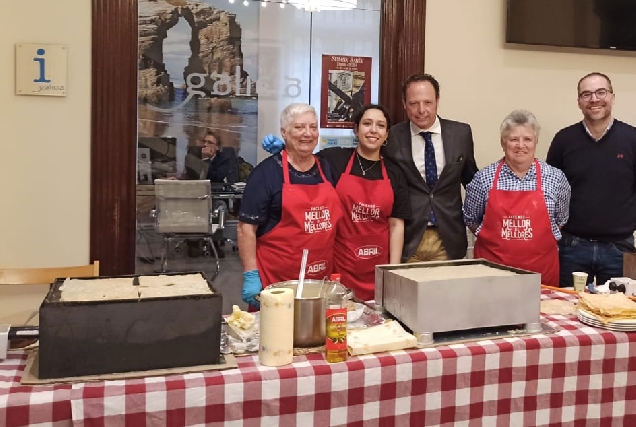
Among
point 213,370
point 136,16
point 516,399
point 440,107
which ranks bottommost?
point 516,399

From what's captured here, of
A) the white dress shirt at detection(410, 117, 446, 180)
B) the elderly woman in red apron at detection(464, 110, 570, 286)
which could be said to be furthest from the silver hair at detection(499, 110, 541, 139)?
the white dress shirt at detection(410, 117, 446, 180)

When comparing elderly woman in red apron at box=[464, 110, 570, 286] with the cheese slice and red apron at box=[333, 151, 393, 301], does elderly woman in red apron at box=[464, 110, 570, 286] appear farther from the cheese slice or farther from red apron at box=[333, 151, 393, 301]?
the cheese slice

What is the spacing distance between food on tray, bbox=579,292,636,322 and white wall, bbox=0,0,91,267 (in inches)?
89.9

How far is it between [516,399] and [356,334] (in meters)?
0.48

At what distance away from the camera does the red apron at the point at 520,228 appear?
2.67 meters

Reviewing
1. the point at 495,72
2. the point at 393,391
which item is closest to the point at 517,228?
the point at 495,72

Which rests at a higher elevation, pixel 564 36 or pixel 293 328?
pixel 564 36

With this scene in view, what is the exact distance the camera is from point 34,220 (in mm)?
2932

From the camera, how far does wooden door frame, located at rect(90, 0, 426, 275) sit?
2.93 m

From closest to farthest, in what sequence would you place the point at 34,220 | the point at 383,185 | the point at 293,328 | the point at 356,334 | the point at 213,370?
the point at 213,370
the point at 293,328
the point at 356,334
the point at 383,185
the point at 34,220

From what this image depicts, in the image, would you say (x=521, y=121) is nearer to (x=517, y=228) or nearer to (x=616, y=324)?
(x=517, y=228)

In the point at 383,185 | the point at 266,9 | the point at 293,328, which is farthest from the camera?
the point at 266,9

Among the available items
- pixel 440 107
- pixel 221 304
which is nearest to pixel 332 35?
pixel 440 107

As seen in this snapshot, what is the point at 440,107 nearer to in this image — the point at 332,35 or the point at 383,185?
the point at 332,35
